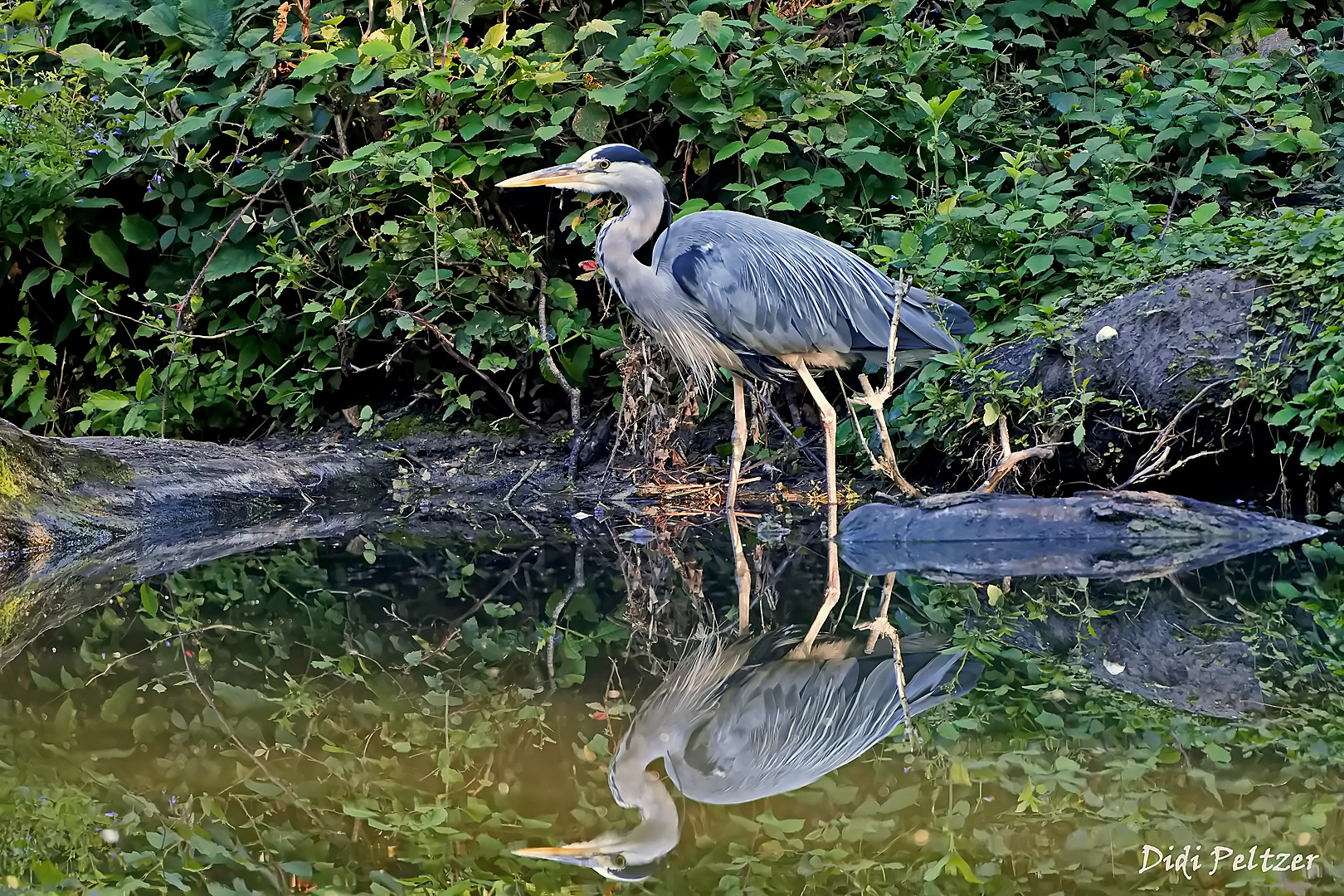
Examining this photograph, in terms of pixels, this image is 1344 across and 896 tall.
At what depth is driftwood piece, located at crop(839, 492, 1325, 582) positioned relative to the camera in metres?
4.02

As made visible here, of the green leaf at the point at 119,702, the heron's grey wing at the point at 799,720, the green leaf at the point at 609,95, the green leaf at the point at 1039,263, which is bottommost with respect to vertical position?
the green leaf at the point at 119,702

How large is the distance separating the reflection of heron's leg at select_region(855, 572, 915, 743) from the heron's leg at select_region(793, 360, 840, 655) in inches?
5.1

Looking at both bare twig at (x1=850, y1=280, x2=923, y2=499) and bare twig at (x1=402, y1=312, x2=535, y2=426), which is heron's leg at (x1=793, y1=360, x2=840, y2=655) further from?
bare twig at (x1=402, y1=312, x2=535, y2=426)

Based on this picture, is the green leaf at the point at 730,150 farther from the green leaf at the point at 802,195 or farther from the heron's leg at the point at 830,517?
the heron's leg at the point at 830,517

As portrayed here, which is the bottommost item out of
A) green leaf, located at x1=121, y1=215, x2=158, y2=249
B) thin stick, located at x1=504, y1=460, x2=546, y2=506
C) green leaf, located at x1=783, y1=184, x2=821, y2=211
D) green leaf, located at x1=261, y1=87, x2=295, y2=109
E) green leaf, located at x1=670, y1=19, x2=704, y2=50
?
thin stick, located at x1=504, y1=460, x2=546, y2=506

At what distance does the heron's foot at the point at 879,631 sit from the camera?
120 inches

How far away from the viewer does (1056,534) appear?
4.23 metres

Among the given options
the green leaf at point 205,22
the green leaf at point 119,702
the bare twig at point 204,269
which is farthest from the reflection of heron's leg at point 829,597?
the green leaf at point 205,22

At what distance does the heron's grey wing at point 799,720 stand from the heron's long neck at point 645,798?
0.08 m

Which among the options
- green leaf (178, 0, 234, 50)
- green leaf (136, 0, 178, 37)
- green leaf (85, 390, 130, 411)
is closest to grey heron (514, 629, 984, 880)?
green leaf (85, 390, 130, 411)

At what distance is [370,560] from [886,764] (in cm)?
252

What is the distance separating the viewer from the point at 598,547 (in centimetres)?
459

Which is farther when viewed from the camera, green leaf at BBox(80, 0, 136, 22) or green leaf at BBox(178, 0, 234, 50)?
green leaf at BBox(80, 0, 136, 22)

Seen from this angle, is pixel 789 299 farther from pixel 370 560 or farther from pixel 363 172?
pixel 363 172
